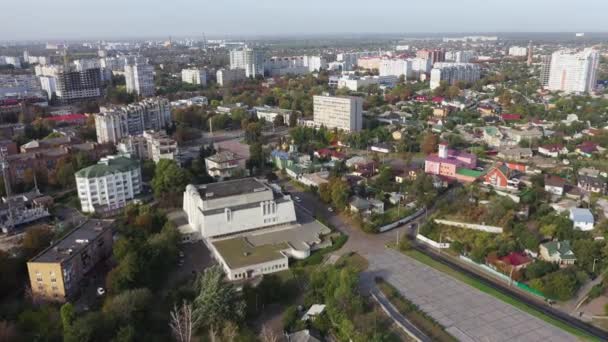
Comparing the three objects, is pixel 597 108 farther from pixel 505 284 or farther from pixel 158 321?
pixel 158 321

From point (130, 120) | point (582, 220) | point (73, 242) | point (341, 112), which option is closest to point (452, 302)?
point (582, 220)

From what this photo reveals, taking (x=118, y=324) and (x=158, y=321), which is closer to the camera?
(x=118, y=324)

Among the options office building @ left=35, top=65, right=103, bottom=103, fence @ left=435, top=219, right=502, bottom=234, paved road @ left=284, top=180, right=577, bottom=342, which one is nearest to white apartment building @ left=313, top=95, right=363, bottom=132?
fence @ left=435, top=219, right=502, bottom=234

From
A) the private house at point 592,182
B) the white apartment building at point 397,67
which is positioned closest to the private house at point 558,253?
the private house at point 592,182

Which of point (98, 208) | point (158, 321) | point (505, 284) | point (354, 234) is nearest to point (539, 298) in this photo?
point (505, 284)

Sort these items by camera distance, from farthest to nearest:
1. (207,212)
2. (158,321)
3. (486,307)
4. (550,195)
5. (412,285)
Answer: (550,195) < (207,212) < (412,285) < (486,307) < (158,321)

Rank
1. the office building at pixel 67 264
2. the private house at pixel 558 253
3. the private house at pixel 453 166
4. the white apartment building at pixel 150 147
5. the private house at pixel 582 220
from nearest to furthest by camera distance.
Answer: the office building at pixel 67 264
the private house at pixel 558 253
the private house at pixel 582 220
the private house at pixel 453 166
the white apartment building at pixel 150 147

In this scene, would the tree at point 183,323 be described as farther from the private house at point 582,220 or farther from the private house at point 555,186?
the private house at point 555,186

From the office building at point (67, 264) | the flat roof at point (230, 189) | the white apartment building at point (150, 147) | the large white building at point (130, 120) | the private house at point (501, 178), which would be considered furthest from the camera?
the large white building at point (130, 120)
